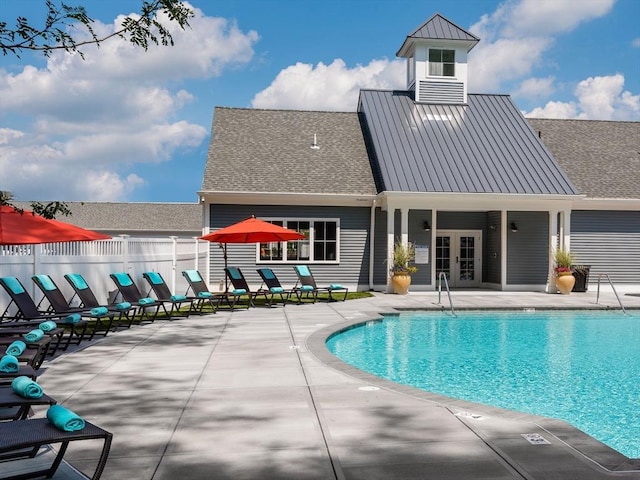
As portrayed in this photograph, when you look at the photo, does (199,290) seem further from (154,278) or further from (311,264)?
(311,264)

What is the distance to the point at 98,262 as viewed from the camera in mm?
12625

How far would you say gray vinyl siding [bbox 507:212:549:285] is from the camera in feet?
66.4

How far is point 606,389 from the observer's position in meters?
7.43

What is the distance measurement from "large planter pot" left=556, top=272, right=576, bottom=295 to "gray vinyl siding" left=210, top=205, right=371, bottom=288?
607cm

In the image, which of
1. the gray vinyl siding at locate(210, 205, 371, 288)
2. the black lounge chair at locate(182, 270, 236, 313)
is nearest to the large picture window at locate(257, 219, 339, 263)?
the gray vinyl siding at locate(210, 205, 371, 288)

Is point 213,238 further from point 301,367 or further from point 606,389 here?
point 606,389

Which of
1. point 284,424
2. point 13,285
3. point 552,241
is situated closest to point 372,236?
point 552,241

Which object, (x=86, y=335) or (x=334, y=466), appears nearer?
(x=334, y=466)

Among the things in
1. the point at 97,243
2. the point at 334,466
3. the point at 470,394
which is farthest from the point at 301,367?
the point at 97,243

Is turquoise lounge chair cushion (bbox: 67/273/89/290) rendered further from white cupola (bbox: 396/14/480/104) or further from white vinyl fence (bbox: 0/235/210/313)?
white cupola (bbox: 396/14/480/104)

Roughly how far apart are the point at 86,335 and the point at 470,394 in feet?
21.0

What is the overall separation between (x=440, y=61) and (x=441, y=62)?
0.19 feet

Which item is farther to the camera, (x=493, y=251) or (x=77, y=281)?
(x=493, y=251)

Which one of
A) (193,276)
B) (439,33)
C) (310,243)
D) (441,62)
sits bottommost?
(193,276)
